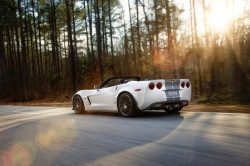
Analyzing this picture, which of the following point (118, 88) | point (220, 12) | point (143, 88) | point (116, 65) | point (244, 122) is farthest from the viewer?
point (116, 65)

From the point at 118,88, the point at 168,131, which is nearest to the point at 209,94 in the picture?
the point at 118,88

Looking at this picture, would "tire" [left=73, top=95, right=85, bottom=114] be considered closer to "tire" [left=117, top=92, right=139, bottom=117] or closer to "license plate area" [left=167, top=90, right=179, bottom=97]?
"tire" [left=117, top=92, right=139, bottom=117]

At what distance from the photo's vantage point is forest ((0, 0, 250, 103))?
42.0 ft

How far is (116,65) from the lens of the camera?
29.3 meters

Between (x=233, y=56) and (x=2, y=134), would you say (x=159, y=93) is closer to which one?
(x=2, y=134)

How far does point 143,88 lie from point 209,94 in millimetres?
6132

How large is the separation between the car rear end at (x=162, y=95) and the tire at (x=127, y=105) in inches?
8.1

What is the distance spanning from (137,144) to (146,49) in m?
26.7

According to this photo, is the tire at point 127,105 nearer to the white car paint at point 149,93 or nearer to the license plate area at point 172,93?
the white car paint at point 149,93

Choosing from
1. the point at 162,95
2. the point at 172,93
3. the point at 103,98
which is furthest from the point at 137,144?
the point at 103,98

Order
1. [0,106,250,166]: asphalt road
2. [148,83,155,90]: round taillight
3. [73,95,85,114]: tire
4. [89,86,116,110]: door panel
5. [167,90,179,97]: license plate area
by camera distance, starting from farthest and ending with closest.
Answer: [73,95,85,114]: tire → [89,86,116,110]: door panel → [167,90,179,97]: license plate area → [148,83,155,90]: round taillight → [0,106,250,166]: asphalt road

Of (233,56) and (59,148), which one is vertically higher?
(233,56)

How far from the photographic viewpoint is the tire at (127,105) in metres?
8.27

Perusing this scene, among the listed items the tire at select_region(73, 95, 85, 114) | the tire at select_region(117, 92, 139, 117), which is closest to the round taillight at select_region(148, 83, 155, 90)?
the tire at select_region(117, 92, 139, 117)
